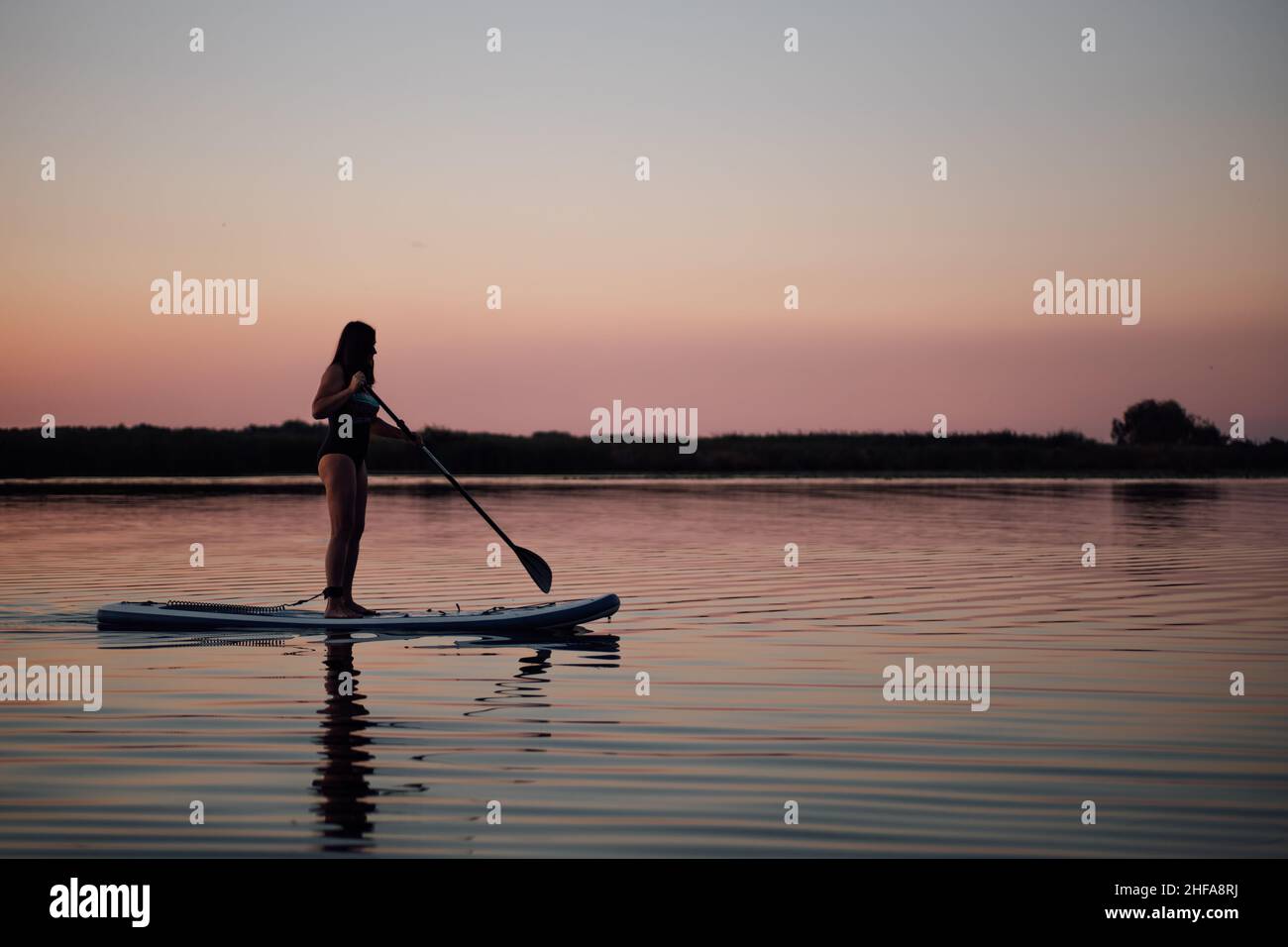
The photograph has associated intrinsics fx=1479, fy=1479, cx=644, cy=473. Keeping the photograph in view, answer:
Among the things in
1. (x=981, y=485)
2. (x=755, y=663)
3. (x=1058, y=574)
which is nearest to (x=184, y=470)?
(x=981, y=485)

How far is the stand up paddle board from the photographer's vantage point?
1255 centimetres

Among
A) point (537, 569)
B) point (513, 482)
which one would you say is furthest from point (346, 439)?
point (513, 482)

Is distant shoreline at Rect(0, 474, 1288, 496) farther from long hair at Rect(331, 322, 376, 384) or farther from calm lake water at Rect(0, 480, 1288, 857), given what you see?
long hair at Rect(331, 322, 376, 384)

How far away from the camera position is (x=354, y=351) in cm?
1248

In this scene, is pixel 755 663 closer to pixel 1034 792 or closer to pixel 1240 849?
pixel 1034 792

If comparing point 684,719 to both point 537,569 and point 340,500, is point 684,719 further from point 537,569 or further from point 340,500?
point 537,569

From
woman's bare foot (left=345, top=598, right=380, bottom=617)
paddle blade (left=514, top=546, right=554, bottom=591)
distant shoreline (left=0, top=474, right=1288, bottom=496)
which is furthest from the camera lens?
distant shoreline (left=0, top=474, right=1288, bottom=496)

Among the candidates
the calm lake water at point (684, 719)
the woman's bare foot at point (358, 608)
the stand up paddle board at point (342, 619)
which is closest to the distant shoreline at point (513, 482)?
the calm lake water at point (684, 719)

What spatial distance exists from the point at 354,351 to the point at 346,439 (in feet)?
2.45

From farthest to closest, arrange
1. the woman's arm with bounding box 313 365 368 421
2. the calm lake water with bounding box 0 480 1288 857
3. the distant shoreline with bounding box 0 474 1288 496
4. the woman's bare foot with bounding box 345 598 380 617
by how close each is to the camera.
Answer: the distant shoreline with bounding box 0 474 1288 496, the woman's bare foot with bounding box 345 598 380 617, the woman's arm with bounding box 313 365 368 421, the calm lake water with bounding box 0 480 1288 857

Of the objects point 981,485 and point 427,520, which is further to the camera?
point 981,485

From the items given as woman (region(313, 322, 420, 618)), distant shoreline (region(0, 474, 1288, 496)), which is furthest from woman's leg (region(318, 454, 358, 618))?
distant shoreline (region(0, 474, 1288, 496))
